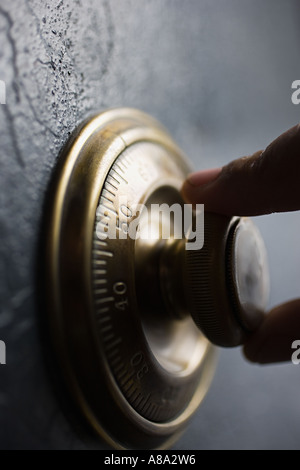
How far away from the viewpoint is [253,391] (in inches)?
20.7

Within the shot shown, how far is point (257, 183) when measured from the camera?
14.4 inches

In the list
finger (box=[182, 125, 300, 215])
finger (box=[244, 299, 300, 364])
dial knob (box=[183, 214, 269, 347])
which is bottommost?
finger (box=[244, 299, 300, 364])

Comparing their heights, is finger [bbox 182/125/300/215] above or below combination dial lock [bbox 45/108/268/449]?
above

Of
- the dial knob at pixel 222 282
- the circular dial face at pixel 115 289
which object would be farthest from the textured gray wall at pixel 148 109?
the dial knob at pixel 222 282

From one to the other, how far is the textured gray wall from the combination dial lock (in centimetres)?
2

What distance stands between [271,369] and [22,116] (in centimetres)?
43

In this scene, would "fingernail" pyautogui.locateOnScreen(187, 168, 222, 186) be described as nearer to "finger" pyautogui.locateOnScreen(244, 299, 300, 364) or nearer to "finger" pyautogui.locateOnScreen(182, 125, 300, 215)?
"finger" pyautogui.locateOnScreen(182, 125, 300, 215)

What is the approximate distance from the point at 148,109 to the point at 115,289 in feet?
0.62

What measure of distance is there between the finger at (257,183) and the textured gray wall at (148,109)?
90mm

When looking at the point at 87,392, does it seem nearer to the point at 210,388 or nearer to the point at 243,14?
the point at 210,388

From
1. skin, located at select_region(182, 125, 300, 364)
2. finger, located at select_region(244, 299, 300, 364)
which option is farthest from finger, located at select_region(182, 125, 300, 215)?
finger, located at select_region(244, 299, 300, 364)

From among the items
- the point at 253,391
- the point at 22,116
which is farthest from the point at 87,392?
the point at 253,391

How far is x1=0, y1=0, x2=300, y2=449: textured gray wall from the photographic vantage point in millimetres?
251

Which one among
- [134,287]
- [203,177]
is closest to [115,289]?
[134,287]
